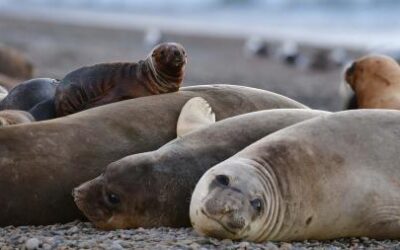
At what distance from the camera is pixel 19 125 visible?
20.7 ft

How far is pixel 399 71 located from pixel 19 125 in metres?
4.28

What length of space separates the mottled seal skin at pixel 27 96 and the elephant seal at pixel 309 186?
7.44ft

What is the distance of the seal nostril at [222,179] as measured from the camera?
529 cm

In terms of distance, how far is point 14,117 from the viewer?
22.7ft

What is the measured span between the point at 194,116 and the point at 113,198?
38.8 inches

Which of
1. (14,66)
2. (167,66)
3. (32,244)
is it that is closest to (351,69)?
(167,66)

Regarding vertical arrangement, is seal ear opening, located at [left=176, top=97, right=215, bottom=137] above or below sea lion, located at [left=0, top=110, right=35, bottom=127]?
above

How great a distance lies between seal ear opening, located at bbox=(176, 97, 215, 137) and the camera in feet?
21.1

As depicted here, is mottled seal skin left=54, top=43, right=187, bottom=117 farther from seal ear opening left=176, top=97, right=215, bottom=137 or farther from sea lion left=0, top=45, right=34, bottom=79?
sea lion left=0, top=45, right=34, bottom=79

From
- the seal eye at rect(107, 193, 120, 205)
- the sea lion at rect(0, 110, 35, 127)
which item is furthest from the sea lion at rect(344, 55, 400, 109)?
the seal eye at rect(107, 193, 120, 205)

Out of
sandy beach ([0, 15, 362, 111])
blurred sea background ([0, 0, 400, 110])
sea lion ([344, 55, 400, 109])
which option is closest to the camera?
sea lion ([344, 55, 400, 109])

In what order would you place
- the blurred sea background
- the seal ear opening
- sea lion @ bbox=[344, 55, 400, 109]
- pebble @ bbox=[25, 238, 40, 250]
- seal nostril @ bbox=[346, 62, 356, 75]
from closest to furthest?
pebble @ bbox=[25, 238, 40, 250] → the seal ear opening → sea lion @ bbox=[344, 55, 400, 109] → seal nostril @ bbox=[346, 62, 356, 75] → the blurred sea background

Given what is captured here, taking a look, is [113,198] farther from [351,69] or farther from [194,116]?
[351,69]

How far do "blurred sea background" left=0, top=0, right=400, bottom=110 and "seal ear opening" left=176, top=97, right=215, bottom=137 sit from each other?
4.47 m
